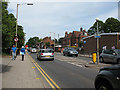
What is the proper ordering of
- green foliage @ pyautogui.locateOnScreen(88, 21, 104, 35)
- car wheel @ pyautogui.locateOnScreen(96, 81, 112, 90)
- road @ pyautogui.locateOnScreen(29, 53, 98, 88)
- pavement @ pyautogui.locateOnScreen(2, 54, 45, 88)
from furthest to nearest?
green foliage @ pyautogui.locateOnScreen(88, 21, 104, 35) < road @ pyautogui.locateOnScreen(29, 53, 98, 88) < pavement @ pyautogui.locateOnScreen(2, 54, 45, 88) < car wheel @ pyautogui.locateOnScreen(96, 81, 112, 90)

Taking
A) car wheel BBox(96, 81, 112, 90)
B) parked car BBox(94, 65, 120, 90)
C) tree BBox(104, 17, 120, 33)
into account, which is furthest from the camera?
tree BBox(104, 17, 120, 33)

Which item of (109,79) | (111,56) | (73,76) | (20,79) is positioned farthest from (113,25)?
(109,79)

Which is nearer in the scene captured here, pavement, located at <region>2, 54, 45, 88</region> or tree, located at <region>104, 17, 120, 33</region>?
pavement, located at <region>2, 54, 45, 88</region>

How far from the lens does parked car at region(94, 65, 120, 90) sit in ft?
12.3

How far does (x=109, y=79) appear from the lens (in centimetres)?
396

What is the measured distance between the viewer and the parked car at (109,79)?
376 centimetres

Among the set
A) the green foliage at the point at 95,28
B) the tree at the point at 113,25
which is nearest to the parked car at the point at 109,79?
the tree at the point at 113,25

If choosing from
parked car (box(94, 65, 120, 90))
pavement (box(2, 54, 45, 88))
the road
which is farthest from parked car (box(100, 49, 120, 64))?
parked car (box(94, 65, 120, 90))

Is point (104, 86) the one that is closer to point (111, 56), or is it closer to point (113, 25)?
point (111, 56)

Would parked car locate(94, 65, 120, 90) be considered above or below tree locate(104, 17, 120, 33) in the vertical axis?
below

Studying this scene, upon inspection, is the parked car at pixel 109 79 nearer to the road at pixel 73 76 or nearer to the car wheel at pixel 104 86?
the car wheel at pixel 104 86

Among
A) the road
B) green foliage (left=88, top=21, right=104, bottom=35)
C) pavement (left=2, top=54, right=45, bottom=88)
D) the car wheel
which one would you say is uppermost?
green foliage (left=88, top=21, right=104, bottom=35)

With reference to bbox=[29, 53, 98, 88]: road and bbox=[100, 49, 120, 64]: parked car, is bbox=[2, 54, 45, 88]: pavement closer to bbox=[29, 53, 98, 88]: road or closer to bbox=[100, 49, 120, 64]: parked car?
bbox=[29, 53, 98, 88]: road

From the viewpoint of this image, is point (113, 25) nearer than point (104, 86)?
No
